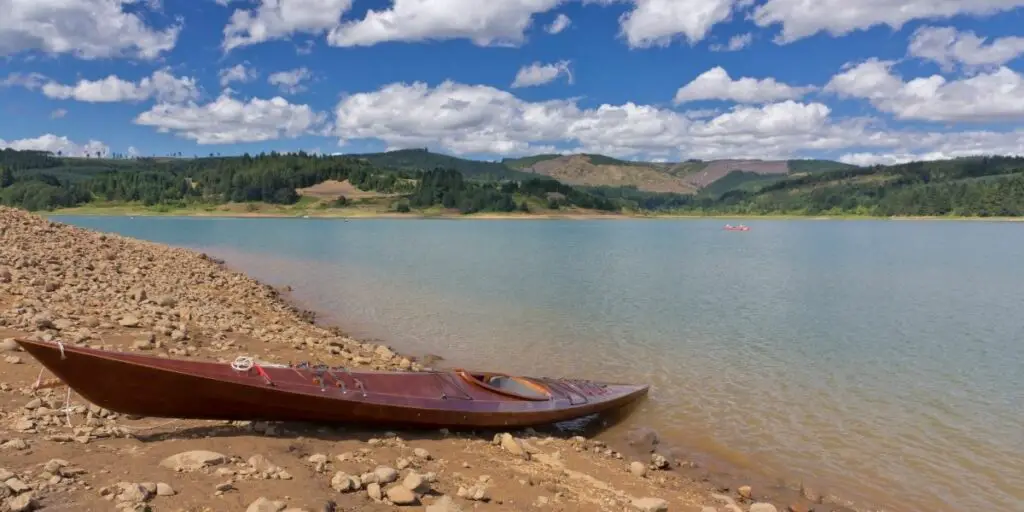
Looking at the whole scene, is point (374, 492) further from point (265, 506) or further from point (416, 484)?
point (265, 506)

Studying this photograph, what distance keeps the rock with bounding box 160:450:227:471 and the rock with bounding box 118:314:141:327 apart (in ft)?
29.5

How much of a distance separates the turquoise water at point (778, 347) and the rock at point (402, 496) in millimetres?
7252

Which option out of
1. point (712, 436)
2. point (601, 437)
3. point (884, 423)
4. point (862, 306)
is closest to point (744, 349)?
point (884, 423)

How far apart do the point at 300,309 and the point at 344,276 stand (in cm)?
1454

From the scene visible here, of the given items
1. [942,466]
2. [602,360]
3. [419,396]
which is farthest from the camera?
[602,360]

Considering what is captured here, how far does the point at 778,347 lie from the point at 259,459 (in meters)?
18.5

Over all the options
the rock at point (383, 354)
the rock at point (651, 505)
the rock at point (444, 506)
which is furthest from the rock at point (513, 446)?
the rock at point (383, 354)

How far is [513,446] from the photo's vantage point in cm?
1112

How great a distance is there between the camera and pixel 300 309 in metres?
28.3

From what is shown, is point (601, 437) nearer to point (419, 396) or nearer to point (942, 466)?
point (419, 396)

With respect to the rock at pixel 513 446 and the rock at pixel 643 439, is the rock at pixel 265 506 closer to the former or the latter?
the rock at pixel 513 446

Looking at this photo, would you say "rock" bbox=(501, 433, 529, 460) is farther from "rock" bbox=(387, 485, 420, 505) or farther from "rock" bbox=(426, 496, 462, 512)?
"rock" bbox=(387, 485, 420, 505)

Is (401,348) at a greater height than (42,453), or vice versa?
(42,453)

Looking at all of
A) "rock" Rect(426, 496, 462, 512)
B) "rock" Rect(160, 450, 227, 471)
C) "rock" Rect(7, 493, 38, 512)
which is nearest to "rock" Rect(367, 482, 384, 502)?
"rock" Rect(426, 496, 462, 512)
